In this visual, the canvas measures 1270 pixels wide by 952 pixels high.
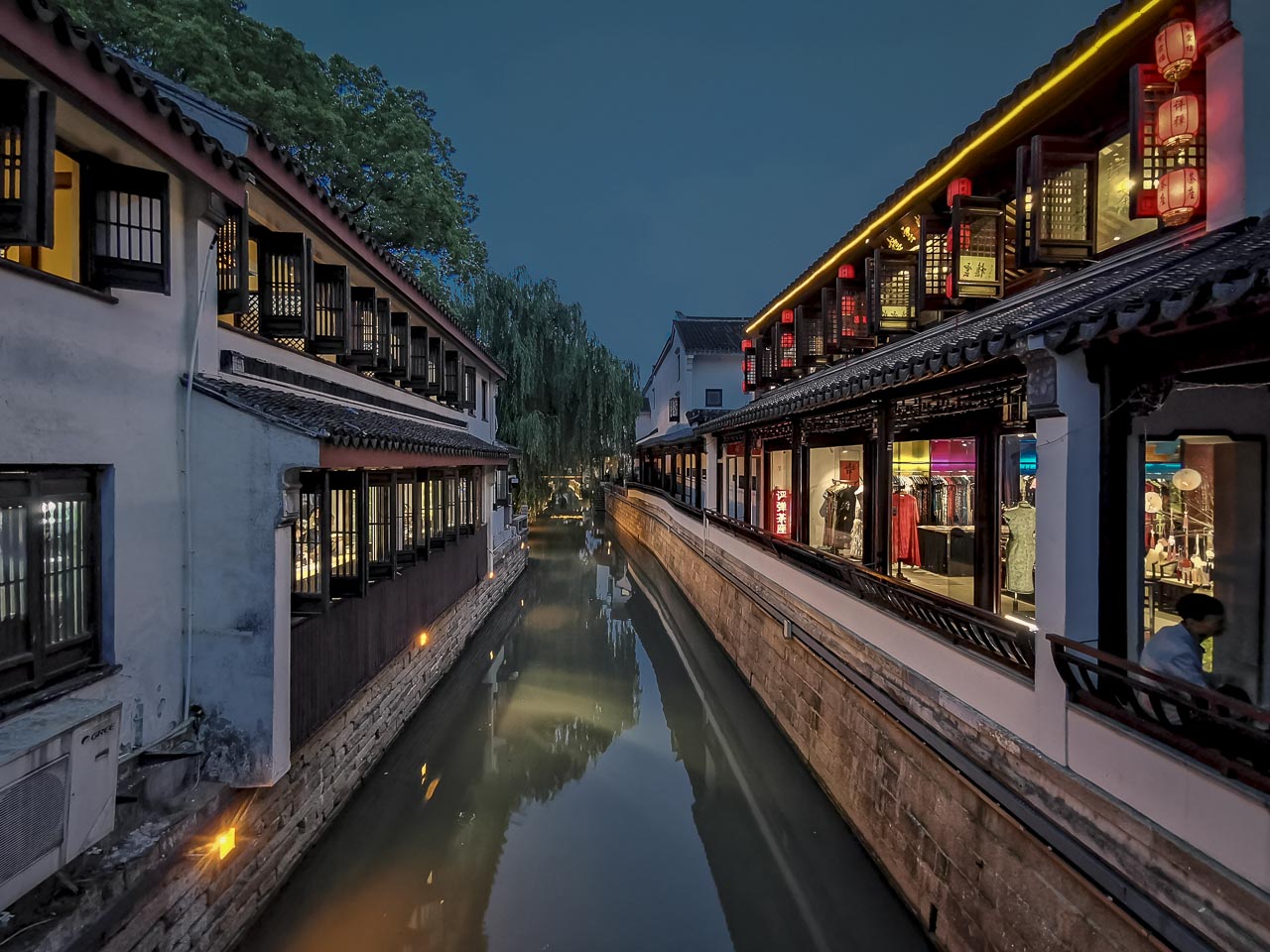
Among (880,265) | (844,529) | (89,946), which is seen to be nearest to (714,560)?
(844,529)

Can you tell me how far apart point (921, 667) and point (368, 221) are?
16240 millimetres

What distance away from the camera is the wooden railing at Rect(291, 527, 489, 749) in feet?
19.3

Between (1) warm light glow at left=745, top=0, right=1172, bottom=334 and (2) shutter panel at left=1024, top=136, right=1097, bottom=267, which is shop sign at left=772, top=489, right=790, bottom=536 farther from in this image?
(2) shutter panel at left=1024, top=136, right=1097, bottom=267

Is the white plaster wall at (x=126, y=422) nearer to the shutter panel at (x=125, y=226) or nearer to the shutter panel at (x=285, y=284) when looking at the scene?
the shutter panel at (x=125, y=226)

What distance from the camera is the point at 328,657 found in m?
6.47

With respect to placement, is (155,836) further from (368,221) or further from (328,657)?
(368,221)

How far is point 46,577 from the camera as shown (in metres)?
4.09

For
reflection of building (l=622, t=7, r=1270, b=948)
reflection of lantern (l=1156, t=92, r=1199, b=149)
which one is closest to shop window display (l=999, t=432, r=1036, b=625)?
reflection of building (l=622, t=7, r=1270, b=948)

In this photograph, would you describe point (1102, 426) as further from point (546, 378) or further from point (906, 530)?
point (546, 378)

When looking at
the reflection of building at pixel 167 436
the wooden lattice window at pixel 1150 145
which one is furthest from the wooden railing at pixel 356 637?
the wooden lattice window at pixel 1150 145

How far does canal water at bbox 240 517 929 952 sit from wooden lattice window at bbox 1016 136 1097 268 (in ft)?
20.1

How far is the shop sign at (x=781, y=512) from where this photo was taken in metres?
13.2

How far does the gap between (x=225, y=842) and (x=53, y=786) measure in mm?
1885

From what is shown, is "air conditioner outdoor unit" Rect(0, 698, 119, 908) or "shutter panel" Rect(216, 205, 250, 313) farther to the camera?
"shutter panel" Rect(216, 205, 250, 313)
